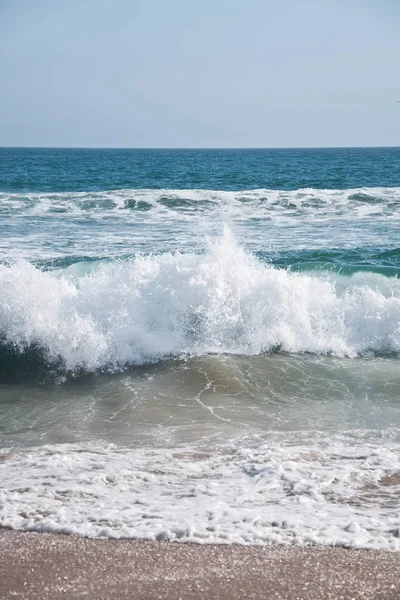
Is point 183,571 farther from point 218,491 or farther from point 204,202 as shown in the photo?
point 204,202

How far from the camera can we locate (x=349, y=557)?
4172 millimetres

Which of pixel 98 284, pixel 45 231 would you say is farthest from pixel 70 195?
pixel 98 284

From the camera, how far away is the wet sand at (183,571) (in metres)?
3.75

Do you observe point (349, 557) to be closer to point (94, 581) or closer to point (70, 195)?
point (94, 581)

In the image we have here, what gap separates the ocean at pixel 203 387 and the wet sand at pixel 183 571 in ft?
0.56

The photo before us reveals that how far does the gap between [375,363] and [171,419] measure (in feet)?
10.8

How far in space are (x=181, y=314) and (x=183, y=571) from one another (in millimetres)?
6154

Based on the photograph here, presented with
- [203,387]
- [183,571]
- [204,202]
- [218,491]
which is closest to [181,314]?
[203,387]

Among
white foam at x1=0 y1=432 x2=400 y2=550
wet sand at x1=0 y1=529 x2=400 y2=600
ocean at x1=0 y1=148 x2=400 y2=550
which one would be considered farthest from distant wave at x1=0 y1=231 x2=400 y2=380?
wet sand at x1=0 y1=529 x2=400 y2=600

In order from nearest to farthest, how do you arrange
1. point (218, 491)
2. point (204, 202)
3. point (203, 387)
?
point (218, 491) → point (203, 387) → point (204, 202)

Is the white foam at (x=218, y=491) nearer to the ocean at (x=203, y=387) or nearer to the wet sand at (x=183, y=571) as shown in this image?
the ocean at (x=203, y=387)

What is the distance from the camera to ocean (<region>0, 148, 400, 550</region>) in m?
4.92

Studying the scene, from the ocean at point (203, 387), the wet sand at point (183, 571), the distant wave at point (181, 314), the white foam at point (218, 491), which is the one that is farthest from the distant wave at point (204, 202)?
the wet sand at point (183, 571)

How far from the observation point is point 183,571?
399 cm
